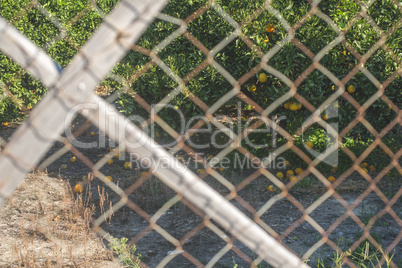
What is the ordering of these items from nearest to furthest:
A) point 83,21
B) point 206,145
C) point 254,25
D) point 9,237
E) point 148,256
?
1. point 148,256
2. point 9,237
3. point 254,25
4. point 206,145
5. point 83,21

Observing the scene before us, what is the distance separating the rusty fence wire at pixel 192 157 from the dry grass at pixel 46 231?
0.54 feet

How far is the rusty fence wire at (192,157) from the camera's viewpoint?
0.90m

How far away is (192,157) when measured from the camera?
12.4ft

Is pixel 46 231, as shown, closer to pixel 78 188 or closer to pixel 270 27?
pixel 78 188

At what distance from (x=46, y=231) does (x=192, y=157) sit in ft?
5.00

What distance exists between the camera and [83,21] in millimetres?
4262

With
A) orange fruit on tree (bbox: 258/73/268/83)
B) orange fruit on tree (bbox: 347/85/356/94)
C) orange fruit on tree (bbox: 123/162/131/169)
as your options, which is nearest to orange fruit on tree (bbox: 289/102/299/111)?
orange fruit on tree (bbox: 258/73/268/83)

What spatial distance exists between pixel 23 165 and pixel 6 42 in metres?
0.27

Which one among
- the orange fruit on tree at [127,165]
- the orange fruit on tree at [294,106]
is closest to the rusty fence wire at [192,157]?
the orange fruit on tree at [127,165]

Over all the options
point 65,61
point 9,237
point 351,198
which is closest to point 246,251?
point 351,198

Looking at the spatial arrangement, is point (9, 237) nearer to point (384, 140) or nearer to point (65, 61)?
point (65, 61)

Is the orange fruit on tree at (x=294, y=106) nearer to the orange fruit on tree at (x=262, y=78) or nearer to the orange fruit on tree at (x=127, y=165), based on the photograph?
the orange fruit on tree at (x=262, y=78)

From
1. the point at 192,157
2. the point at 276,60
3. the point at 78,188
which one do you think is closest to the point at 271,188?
the point at 192,157

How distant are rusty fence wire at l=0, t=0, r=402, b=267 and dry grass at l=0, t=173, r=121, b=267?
164mm
